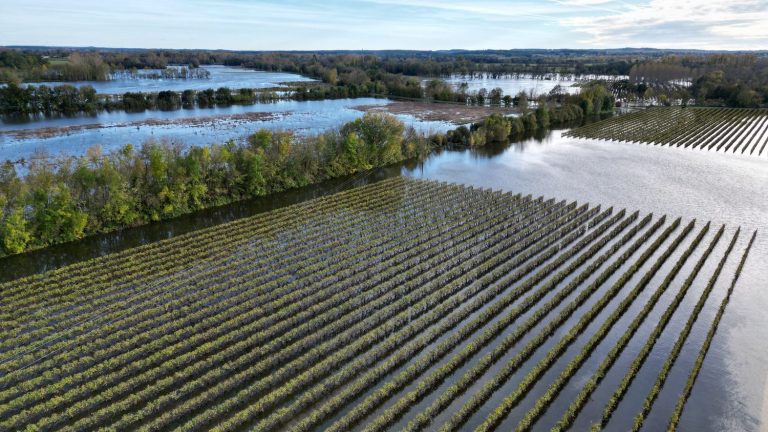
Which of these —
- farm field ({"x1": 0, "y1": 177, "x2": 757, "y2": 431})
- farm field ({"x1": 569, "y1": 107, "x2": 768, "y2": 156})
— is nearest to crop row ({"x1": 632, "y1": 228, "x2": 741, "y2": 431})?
farm field ({"x1": 0, "y1": 177, "x2": 757, "y2": 431})

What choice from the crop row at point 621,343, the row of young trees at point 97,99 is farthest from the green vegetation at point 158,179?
the row of young trees at point 97,99

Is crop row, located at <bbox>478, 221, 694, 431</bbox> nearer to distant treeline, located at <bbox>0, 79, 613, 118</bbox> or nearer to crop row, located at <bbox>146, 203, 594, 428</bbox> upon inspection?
crop row, located at <bbox>146, 203, 594, 428</bbox>

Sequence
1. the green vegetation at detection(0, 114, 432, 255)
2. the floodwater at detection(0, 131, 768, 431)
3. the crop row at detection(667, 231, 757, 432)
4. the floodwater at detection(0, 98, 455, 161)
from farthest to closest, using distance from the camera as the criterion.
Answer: the floodwater at detection(0, 98, 455, 161) → the green vegetation at detection(0, 114, 432, 255) → the floodwater at detection(0, 131, 768, 431) → the crop row at detection(667, 231, 757, 432)

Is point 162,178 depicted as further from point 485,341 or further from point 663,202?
point 663,202

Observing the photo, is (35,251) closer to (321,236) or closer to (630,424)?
(321,236)

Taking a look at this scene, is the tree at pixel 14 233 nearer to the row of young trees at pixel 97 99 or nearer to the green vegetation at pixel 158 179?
the green vegetation at pixel 158 179

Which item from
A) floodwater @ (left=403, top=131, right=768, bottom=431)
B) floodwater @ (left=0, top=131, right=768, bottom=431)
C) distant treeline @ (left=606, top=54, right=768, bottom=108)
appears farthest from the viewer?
distant treeline @ (left=606, top=54, right=768, bottom=108)

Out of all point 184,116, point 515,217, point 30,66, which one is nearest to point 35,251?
point 515,217
